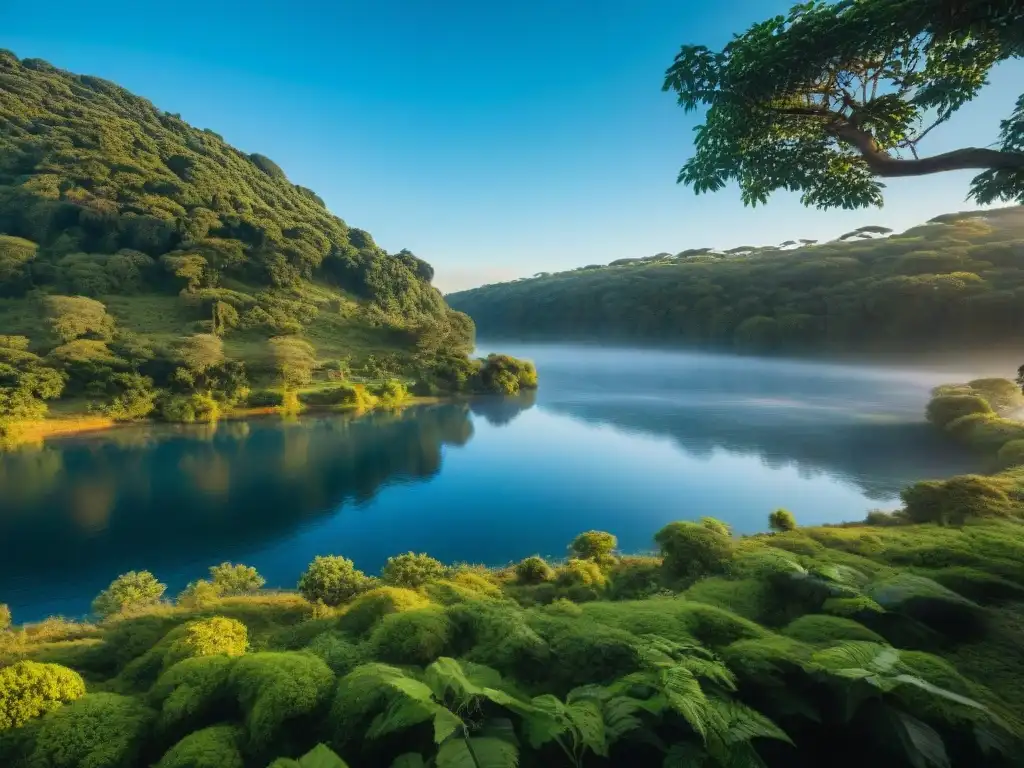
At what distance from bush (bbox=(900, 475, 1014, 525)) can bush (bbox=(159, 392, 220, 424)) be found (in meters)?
45.3

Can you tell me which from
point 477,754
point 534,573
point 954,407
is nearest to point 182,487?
point 534,573

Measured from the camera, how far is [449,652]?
4.34 metres

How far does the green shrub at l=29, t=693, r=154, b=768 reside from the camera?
3225 millimetres

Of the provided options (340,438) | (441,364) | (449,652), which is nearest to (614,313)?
(441,364)

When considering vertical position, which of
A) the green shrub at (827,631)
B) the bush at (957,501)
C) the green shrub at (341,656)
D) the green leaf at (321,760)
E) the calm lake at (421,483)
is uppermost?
the green leaf at (321,760)

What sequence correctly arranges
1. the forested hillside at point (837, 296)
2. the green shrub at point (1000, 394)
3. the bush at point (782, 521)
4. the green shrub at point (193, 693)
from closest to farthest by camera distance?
the green shrub at point (193, 693) → the bush at point (782, 521) → the green shrub at point (1000, 394) → the forested hillside at point (837, 296)

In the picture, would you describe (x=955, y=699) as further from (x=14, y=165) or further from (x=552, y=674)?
(x=14, y=165)

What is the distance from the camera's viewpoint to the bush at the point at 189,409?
40.0 m

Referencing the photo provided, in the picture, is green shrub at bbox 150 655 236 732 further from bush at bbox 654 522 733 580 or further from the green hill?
the green hill

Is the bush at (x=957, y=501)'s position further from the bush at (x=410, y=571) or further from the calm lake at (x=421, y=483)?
the bush at (x=410, y=571)

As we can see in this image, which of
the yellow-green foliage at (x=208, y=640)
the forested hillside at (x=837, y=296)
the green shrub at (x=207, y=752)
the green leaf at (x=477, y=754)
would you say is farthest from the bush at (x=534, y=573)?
the forested hillside at (x=837, y=296)

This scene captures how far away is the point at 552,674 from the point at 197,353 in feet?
161

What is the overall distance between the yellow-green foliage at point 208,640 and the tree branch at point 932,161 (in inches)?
372

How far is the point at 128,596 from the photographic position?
13172 mm
